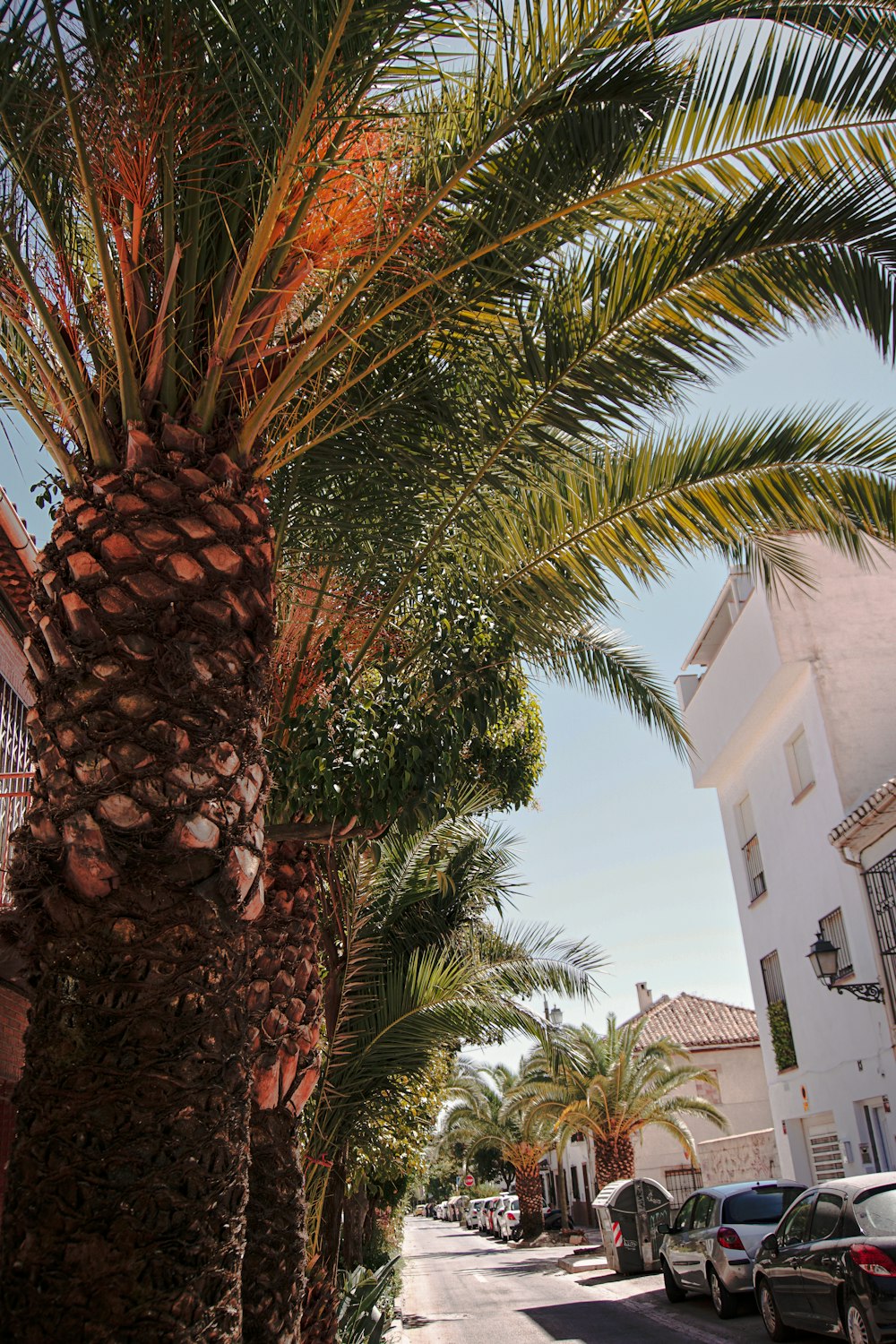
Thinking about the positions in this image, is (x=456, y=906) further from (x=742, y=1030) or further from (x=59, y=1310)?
(x=742, y=1030)

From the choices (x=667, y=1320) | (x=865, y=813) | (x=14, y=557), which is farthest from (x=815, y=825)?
(x=14, y=557)

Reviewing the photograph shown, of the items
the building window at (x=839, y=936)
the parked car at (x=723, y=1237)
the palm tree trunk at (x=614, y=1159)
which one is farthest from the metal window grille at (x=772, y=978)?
the palm tree trunk at (x=614, y=1159)

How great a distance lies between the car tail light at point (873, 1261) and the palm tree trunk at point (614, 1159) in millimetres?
20726

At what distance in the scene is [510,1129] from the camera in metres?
43.3

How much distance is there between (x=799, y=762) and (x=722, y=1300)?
33.3 feet

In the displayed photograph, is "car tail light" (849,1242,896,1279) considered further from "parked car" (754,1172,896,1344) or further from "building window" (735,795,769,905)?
"building window" (735,795,769,905)

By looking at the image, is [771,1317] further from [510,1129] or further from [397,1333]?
[510,1129]

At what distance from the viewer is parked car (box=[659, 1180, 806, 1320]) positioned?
13.5 m

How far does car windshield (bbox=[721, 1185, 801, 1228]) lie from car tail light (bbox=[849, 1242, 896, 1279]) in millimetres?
5868

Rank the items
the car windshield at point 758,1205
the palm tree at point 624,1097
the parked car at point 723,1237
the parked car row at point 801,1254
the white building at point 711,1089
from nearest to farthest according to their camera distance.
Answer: the parked car row at point 801,1254, the parked car at point 723,1237, the car windshield at point 758,1205, the palm tree at point 624,1097, the white building at point 711,1089

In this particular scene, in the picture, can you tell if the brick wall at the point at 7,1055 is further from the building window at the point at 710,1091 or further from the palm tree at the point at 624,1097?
the building window at the point at 710,1091

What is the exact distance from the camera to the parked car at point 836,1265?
8.36 m

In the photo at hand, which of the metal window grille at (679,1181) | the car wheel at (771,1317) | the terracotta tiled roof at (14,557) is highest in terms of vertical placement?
the terracotta tiled roof at (14,557)

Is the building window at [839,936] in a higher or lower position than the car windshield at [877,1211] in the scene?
higher
